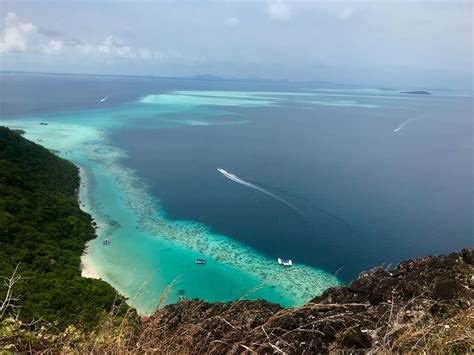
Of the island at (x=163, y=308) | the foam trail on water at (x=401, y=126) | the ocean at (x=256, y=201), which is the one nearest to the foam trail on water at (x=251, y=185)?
the ocean at (x=256, y=201)

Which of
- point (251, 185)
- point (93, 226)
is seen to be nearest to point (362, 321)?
point (93, 226)

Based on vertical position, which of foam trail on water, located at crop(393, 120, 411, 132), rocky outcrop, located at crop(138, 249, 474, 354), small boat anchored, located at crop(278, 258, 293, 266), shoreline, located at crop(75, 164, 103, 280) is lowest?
small boat anchored, located at crop(278, 258, 293, 266)

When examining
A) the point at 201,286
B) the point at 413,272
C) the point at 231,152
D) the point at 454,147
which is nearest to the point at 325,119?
the point at 454,147

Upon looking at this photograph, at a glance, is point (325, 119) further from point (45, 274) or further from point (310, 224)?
point (45, 274)

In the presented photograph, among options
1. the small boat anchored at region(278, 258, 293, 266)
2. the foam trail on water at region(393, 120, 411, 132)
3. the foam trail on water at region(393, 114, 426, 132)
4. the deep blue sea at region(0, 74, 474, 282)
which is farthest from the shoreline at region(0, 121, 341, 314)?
the foam trail on water at region(393, 114, 426, 132)

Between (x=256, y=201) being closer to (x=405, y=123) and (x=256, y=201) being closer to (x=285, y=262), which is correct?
(x=285, y=262)

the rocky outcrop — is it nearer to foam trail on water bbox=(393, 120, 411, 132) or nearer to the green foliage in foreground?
the green foliage in foreground
